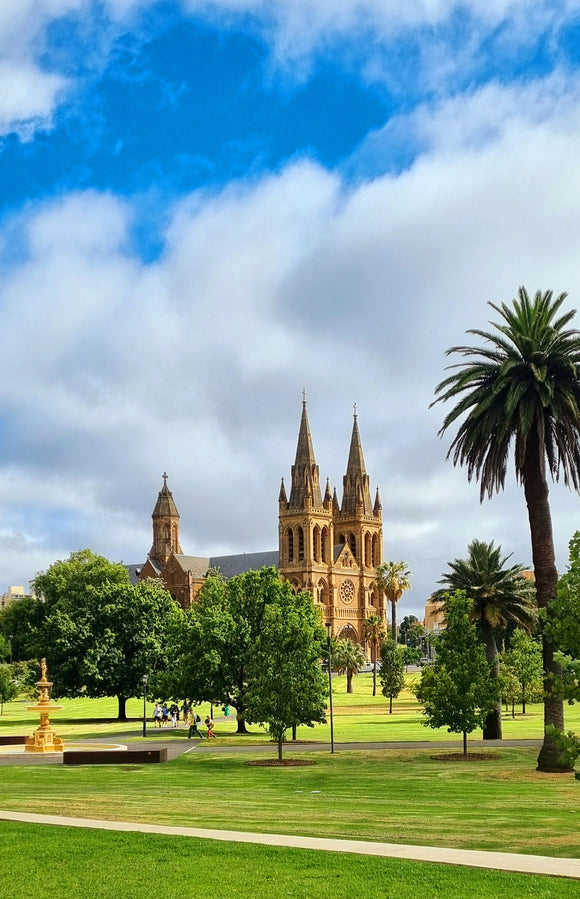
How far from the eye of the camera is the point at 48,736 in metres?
41.8

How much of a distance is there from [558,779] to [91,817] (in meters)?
14.2

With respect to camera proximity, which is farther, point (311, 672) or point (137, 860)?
point (311, 672)

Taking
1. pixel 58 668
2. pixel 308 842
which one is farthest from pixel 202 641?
pixel 308 842

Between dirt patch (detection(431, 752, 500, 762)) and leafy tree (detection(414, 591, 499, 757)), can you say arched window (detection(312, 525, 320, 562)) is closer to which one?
leafy tree (detection(414, 591, 499, 757))

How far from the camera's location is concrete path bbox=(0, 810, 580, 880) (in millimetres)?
13258

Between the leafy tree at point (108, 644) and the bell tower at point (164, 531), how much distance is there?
115 metres

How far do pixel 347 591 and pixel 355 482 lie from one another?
19.6 m

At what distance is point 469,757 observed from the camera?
33.3 metres

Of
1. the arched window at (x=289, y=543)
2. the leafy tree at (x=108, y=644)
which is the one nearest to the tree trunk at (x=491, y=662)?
the leafy tree at (x=108, y=644)

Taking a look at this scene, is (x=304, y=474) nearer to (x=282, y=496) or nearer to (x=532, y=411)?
(x=282, y=496)

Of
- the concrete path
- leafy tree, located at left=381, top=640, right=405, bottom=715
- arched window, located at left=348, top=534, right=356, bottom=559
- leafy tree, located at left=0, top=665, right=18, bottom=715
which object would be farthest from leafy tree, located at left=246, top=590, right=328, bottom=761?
arched window, located at left=348, top=534, right=356, bottom=559

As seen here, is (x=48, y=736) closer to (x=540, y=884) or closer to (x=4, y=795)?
(x=4, y=795)

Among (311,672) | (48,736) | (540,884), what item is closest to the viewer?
(540,884)

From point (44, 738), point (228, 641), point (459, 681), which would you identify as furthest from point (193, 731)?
point (459, 681)
